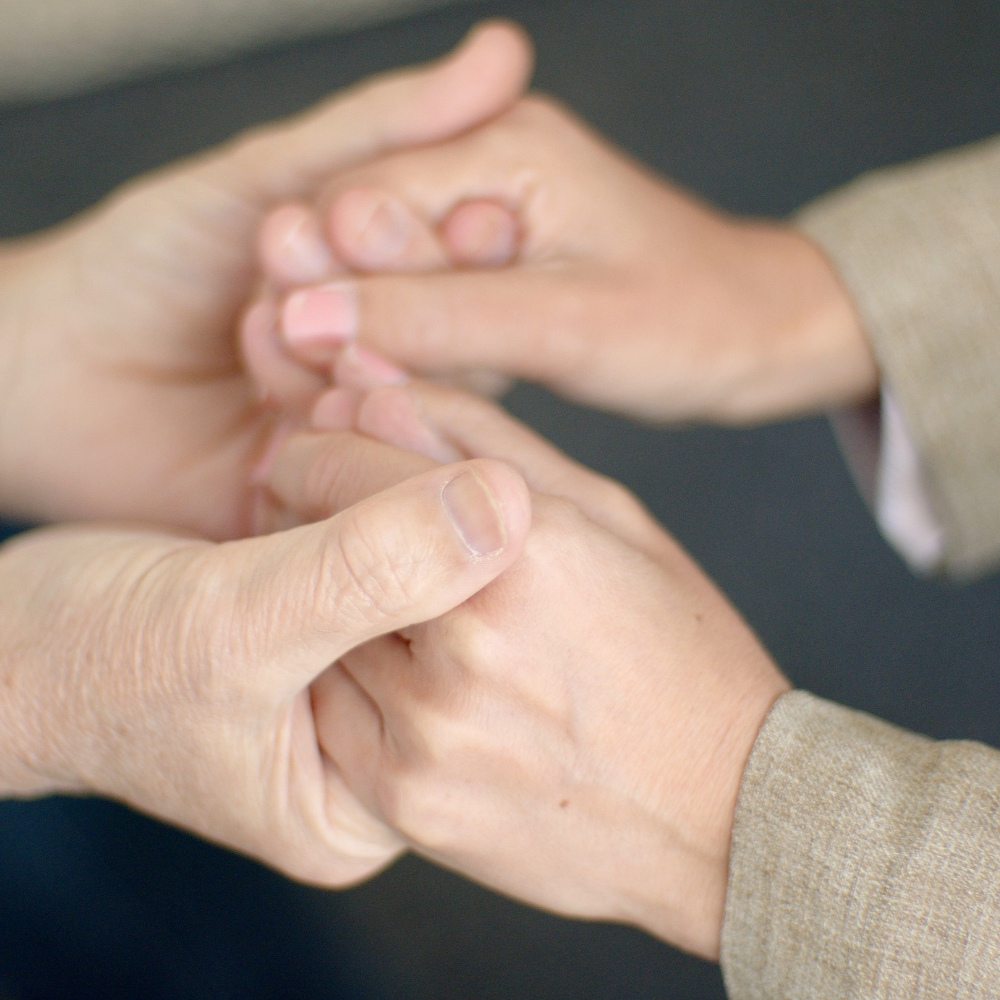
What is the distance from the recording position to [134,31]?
1723 mm

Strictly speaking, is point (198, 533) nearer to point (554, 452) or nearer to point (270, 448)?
point (270, 448)

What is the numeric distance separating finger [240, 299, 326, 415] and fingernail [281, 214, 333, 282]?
1.5 inches

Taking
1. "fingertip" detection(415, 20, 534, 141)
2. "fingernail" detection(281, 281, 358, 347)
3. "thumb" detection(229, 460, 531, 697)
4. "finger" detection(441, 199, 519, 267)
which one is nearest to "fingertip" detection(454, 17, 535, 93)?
"fingertip" detection(415, 20, 534, 141)

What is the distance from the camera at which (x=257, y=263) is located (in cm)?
100

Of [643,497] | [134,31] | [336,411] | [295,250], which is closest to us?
[336,411]

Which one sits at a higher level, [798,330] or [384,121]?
[384,121]

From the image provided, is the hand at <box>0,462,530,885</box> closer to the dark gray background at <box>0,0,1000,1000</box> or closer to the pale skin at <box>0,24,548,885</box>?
the pale skin at <box>0,24,548,885</box>

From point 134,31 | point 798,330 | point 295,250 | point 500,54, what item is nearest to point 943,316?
point 798,330

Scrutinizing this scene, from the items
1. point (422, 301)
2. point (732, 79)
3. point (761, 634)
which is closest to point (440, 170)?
point (422, 301)

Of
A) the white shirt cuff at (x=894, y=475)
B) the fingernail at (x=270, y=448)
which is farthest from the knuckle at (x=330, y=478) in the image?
the white shirt cuff at (x=894, y=475)

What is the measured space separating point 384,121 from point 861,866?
0.76m

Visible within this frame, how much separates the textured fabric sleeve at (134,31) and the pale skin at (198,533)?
0.90 metres

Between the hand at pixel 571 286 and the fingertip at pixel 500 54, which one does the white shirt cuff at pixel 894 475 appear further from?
the fingertip at pixel 500 54

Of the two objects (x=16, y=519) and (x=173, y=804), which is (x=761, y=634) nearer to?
(x=173, y=804)
